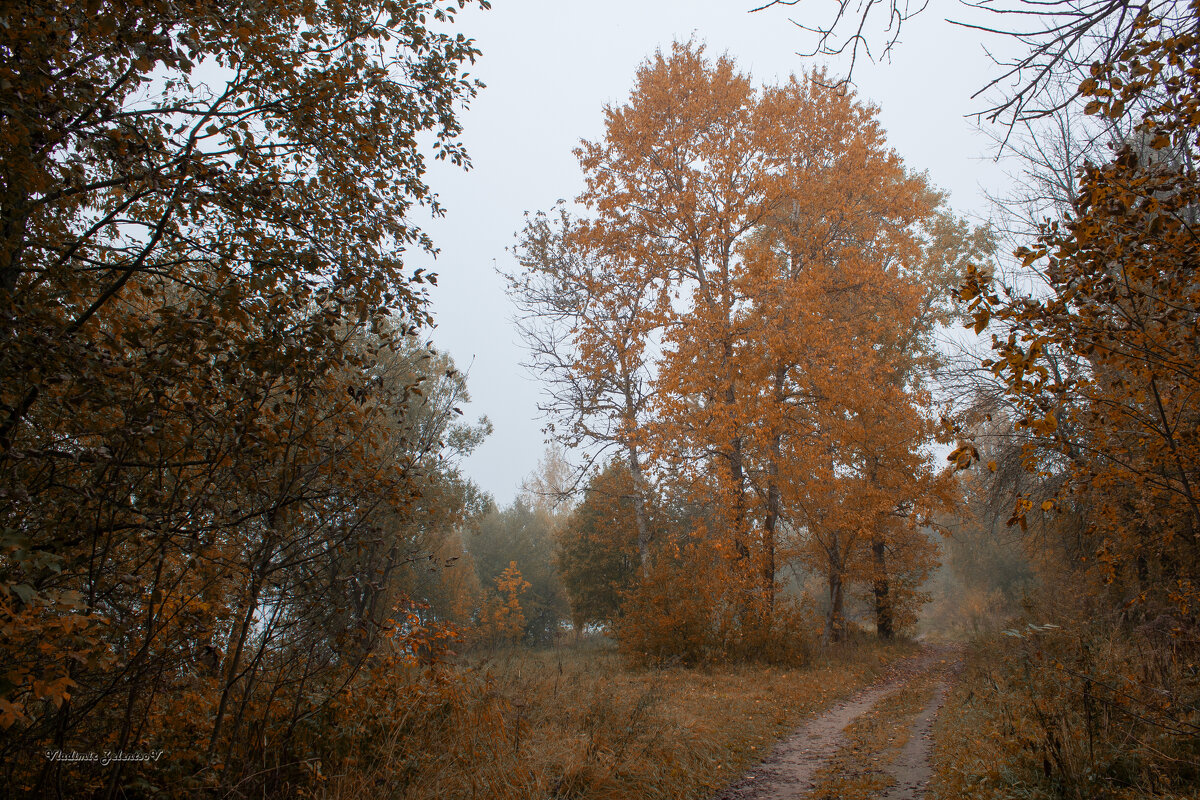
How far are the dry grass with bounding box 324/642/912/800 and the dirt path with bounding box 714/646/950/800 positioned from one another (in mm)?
194

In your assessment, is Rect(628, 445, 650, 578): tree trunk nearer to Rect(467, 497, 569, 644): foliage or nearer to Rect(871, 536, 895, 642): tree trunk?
Rect(871, 536, 895, 642): tree trunk

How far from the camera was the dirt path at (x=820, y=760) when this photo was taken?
496 centimetres

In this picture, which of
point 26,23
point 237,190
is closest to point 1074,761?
point 237,190

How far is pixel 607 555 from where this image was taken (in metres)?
24.6

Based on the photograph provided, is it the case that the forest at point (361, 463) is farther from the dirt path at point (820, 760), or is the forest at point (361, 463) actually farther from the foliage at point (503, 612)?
the foliage at point (503, 612)

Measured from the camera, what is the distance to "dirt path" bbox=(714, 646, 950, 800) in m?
4.96

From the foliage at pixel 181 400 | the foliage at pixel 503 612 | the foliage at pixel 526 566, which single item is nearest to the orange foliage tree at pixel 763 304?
the foliage at pixel 181 400

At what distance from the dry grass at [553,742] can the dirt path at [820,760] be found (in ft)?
0.64

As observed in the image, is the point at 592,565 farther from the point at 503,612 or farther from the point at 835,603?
the point at 835,603

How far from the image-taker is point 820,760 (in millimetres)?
5879

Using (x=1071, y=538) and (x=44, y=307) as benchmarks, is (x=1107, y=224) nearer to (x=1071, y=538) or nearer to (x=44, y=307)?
(x=44, y=307)

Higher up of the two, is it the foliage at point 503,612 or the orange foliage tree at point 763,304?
the orange foliage tree at point 763,304

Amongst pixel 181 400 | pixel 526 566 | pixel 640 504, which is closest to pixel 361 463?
pixel 181 400

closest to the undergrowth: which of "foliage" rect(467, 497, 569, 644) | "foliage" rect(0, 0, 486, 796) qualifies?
"foliage" rect(0, 0, 486, 796)
